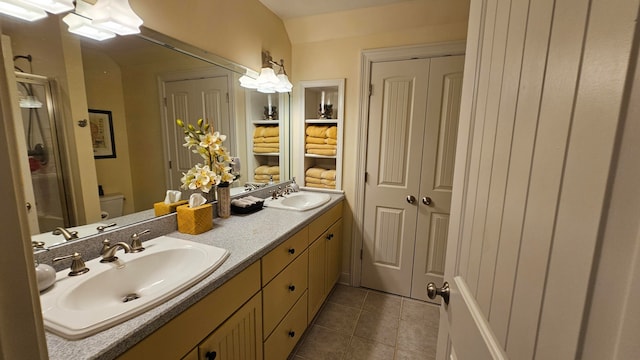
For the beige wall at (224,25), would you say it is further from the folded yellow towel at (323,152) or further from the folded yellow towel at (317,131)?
the folded yellow towel at (323,152)

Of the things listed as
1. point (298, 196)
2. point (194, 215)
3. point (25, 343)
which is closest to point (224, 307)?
point (194, 215)

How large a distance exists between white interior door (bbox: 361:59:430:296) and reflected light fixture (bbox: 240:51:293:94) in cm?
77

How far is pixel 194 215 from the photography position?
130cm

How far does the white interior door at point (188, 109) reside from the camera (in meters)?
1.39

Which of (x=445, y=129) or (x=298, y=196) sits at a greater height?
(x=445, y=129)

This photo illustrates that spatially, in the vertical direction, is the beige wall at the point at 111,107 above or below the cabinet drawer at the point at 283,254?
above

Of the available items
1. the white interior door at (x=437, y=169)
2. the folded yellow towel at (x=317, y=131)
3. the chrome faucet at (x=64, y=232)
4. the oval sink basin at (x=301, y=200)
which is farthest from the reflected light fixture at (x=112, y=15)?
the white interior door at (x=437, y=169)

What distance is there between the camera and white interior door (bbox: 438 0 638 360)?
300 mm

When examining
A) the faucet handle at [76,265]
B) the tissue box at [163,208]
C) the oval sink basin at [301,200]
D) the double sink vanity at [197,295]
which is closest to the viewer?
the double sink vanity at [197,295]

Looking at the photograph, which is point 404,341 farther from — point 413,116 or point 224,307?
point 413,116

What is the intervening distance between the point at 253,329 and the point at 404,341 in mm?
1204

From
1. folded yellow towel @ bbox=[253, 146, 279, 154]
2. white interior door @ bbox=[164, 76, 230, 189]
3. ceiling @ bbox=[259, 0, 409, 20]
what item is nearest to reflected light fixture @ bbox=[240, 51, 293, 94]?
white interior door @ bbox=[164, 76, 230, 189]

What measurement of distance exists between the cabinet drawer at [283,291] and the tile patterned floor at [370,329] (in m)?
0.43

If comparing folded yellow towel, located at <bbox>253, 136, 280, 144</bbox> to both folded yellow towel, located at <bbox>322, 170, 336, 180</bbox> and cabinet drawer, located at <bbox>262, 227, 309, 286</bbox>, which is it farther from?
cabinet drawer, located at <bbox>262, 227, 309, 286</bbox>
